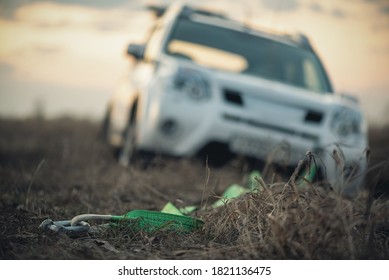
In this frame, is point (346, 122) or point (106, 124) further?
point (106, 124)

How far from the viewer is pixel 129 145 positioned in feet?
15.4

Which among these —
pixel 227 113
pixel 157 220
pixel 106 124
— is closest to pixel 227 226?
pixel 157 220

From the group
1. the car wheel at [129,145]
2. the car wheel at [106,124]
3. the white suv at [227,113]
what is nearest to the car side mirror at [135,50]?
the white suv at [227,113]

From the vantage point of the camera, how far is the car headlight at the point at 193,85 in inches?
161

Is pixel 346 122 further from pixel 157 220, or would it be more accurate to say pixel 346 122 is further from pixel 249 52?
pixel 157 220

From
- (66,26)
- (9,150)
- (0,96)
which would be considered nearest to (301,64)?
(66,26)

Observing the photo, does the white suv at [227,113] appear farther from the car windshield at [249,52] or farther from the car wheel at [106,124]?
the car wheel at [106,124]

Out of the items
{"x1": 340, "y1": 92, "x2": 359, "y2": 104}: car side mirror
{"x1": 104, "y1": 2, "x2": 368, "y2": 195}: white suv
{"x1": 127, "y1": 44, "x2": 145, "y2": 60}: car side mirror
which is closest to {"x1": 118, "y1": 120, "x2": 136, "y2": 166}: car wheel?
{"x1": 104, "y1": 2, "x2": 368, "y2": 195}: white suv

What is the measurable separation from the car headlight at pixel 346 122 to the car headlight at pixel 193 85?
40.7 inches

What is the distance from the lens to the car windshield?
4852mm

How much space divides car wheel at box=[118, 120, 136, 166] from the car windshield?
0.72 m

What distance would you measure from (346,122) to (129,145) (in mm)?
1794

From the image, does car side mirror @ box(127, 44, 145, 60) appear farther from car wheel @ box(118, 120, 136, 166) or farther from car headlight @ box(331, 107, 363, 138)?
car headlight @ box(331, 107, 363, 138)
